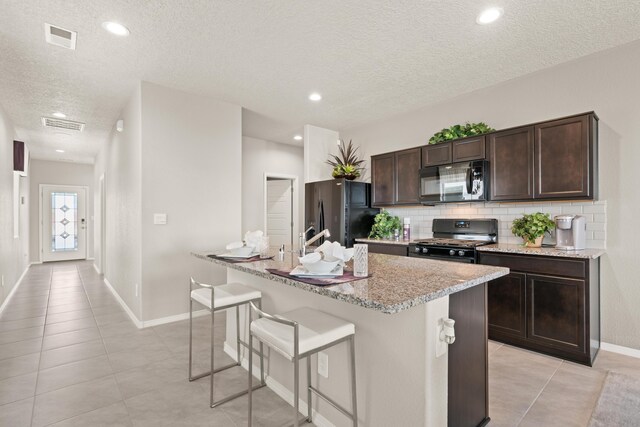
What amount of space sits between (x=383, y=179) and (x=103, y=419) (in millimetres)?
3810

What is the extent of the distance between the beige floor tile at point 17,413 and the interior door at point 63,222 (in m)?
7.86

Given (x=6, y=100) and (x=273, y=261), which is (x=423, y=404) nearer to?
(x=273, y=261)

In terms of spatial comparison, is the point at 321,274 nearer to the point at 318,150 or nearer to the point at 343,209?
the point at 343,209

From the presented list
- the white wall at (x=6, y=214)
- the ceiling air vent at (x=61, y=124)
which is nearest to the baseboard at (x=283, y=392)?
the white wall at (x=6, y=214)

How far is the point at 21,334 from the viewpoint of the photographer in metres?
3.29

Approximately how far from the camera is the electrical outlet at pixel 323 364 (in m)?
1.82

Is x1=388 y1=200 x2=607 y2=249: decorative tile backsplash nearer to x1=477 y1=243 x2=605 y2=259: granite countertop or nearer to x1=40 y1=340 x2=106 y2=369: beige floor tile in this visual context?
→ x1=477 y1=243 x2=605 y2=259: granite countertop

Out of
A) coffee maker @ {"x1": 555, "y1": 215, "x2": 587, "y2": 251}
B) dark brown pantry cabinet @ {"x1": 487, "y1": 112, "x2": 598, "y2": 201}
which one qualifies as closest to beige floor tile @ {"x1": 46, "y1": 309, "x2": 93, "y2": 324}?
dark brown pantry cabinet @ {"x1": 487, "y1": 112, "x2": 598, "y2": 201}

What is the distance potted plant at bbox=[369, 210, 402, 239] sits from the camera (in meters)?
4.56

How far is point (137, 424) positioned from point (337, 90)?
140 inches

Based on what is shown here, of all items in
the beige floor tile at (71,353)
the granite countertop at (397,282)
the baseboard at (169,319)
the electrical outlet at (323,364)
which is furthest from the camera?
the baseboard at (169,319)

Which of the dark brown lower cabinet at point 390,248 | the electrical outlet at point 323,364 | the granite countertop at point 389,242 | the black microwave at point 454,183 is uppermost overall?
the black microwave at point 454,183

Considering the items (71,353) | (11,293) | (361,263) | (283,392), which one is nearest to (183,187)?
(71,353)

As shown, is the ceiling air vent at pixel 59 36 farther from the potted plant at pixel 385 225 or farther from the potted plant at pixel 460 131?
the potted plant at pixel 385 225
